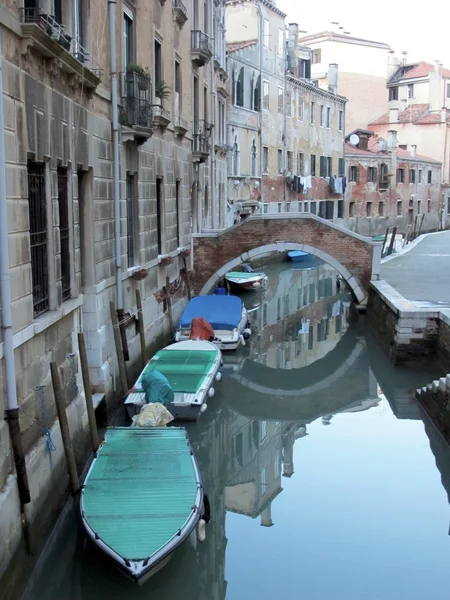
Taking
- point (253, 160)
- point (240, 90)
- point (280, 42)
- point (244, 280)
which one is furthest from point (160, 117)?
point (280, 42)

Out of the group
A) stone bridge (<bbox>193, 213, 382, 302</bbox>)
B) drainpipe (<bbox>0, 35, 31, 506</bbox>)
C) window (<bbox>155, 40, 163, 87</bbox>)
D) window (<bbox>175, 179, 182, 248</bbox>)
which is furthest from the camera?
stone bridge (<bbox>193, 213, 382, 302</bbox>)

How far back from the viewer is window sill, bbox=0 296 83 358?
5600 mm

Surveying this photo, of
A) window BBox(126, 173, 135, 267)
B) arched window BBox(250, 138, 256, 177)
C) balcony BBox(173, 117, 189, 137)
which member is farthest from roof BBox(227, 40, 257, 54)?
window BBox(126, 173, 135, 267)

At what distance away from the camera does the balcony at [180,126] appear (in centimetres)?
1336

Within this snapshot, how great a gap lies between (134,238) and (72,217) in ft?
10.9

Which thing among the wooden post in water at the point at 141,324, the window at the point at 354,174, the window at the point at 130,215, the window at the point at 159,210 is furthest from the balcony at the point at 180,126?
the window at the point at 354,174

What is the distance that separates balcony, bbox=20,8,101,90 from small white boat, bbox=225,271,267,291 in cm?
1293

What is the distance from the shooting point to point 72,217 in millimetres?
7539

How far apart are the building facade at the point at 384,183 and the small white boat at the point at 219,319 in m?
22.3

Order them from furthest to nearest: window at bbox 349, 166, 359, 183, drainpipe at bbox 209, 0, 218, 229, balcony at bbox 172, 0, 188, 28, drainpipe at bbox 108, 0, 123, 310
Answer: window at bbox 349, 166, 359, 183, drainpipe at bbox 209, 0, 218, 229, balcony at bbox 172, 0, 188, 28, drainpipe at bbox 108, 0, 123, 310

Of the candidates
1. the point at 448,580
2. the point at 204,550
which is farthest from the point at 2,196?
the point at 448,580

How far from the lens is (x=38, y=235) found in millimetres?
6492

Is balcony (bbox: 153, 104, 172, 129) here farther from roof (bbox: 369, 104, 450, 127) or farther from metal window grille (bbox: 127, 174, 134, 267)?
roof (bbox: 369, 104, 450, 127)

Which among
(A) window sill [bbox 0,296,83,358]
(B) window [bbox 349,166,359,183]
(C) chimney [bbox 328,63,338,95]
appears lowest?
(A) window sill [bbox 0,296,83,358]
